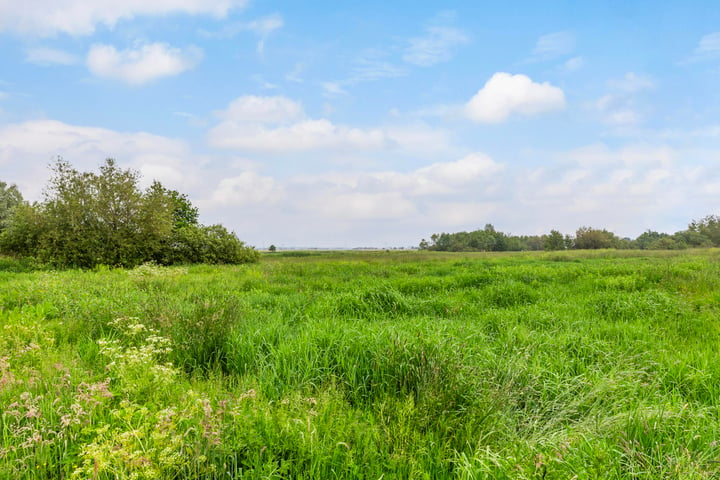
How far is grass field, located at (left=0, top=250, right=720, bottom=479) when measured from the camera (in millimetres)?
2465

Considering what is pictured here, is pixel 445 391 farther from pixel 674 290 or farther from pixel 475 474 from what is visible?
pixel 674 290

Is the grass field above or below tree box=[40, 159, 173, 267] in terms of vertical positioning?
below

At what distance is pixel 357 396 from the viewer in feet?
12.5

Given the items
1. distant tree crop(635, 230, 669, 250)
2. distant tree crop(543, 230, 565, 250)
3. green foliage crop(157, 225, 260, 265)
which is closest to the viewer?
green foliage crop(157, 225, 260, 265)

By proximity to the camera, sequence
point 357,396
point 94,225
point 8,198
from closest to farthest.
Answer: point 357,396
point 94,225
point 8,198

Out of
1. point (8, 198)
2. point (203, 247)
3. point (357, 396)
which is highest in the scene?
point (8, 198)

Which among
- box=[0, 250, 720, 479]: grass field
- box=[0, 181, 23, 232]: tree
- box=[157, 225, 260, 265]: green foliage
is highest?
box=[0, 181, 23, 232]: tree

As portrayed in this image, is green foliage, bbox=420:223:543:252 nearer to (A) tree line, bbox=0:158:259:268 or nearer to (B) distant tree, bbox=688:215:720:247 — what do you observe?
(B) distant tree, bbox=688:215:720:247

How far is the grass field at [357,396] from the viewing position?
2465mm

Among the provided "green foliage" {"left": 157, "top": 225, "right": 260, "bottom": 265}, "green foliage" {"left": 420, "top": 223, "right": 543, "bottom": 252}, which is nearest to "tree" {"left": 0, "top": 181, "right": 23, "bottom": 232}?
"green foliage" {"left": 157, "top": 225, "right": 260, "bottom": 265}

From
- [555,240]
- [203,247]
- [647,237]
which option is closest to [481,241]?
[555,240]

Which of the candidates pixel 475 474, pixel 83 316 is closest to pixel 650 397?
pixel 475 474

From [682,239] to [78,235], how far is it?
93440 millimetres

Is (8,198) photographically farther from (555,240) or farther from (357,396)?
(555,240)
